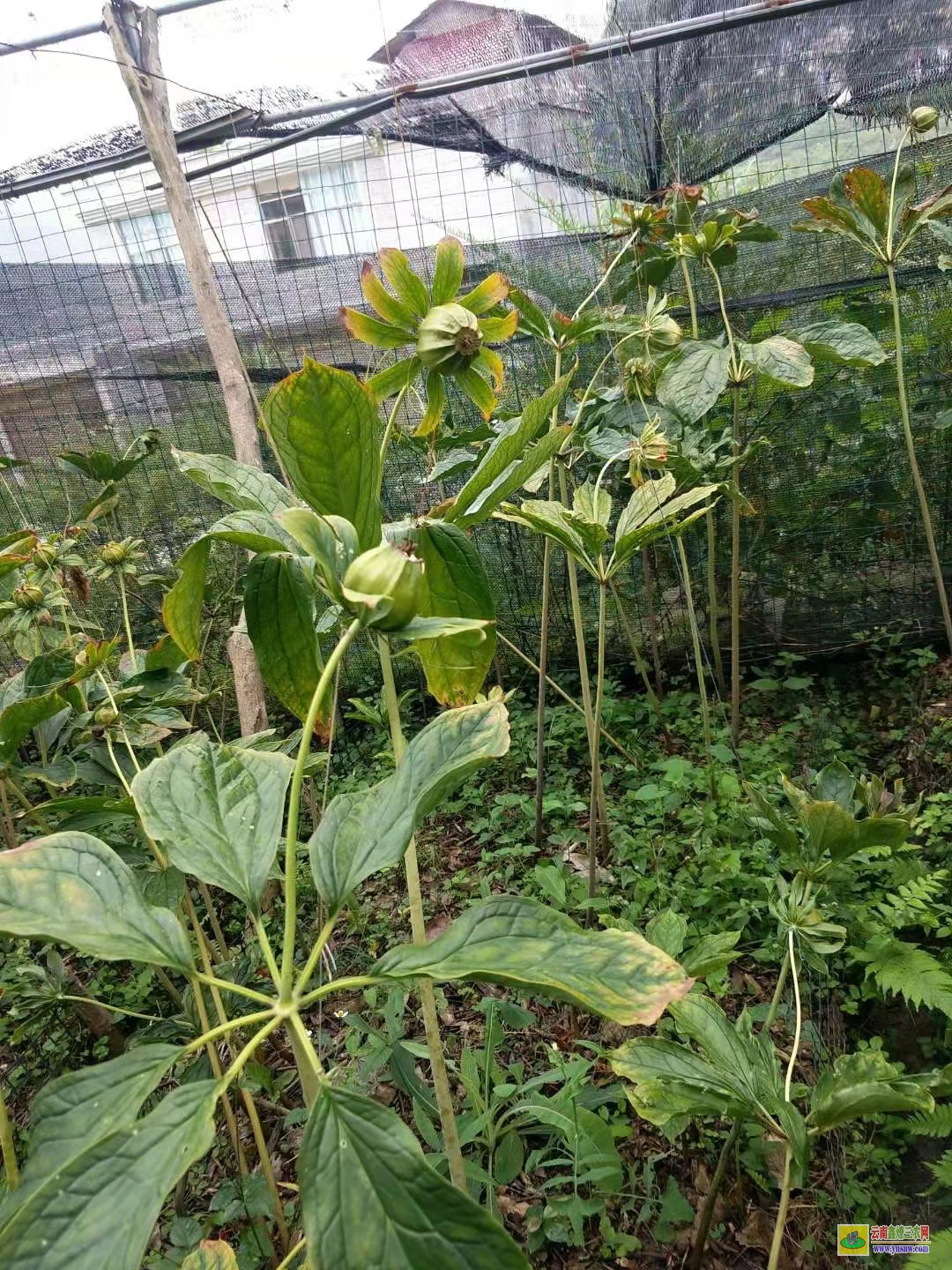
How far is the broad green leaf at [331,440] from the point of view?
55 centimetres

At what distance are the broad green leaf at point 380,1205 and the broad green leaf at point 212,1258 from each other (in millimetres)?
280

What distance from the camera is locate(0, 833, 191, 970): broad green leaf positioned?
42 centimetres

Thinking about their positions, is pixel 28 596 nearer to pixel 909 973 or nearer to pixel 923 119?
pixel 909 973

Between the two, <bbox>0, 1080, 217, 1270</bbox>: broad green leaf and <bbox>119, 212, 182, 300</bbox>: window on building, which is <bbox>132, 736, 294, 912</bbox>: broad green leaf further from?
<bbox>119, 212, 182, 300</bbox>: window on building

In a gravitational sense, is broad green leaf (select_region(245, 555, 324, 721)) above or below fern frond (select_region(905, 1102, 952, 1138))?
above

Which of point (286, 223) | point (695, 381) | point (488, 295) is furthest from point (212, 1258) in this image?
point (286, 223)

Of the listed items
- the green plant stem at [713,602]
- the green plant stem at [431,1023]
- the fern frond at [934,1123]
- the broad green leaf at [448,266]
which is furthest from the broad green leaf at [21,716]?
the green plant stem at [713,602]

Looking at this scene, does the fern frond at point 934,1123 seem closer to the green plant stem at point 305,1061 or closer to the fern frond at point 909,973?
the fern frond at point 909,973

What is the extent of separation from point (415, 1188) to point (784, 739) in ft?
5.88

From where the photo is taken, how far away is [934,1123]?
36.1 inches

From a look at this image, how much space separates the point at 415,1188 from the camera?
367 millimetres

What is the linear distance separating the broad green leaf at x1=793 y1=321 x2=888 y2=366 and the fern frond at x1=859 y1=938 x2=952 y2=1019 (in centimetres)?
119

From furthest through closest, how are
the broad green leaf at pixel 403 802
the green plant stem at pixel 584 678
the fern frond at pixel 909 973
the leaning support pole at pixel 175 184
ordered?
the leaning support pole at pixel 175 184
the green plant stem at pixel 584 678
the fern frond at pixel 909 973
the broad green leaf at pixel 403 802

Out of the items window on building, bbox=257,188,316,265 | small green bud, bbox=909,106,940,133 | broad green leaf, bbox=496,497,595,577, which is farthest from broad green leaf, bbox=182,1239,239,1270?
window on building, bbox=257,188,316,265
